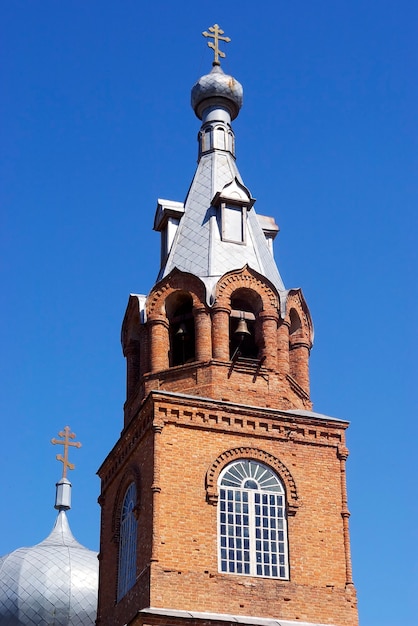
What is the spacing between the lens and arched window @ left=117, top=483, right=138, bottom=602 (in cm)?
2481

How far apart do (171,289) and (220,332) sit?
1.57m

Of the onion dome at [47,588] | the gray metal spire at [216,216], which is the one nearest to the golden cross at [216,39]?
the gray metal spire at [216,216]

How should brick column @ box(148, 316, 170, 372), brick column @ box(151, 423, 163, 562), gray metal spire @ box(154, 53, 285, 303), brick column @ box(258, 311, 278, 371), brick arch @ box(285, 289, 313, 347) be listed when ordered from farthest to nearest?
1. gray metal spire @ box(154, 53, 285, 303)
2. brick arch @ box(285, 289, 313, 347)
3. brick column @ box(148, 316, 170, 372)
4. brick column @ box(258, 311, 278, 371)
5. brick column @ box(151, 423, 163, 562)

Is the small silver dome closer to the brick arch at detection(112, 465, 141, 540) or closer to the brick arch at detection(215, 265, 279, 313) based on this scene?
the brick arch at detection(215, 265, 279, 313)

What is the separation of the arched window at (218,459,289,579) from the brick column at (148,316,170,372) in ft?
8.99

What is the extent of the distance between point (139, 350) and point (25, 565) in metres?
7.41

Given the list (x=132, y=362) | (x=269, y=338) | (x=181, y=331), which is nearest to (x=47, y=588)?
(x=132, y=362)

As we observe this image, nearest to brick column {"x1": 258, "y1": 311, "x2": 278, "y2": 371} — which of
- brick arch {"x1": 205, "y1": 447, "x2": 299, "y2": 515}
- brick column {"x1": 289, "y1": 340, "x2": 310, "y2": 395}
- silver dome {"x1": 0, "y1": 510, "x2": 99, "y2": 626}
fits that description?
brick column {"x1": 289, "y1": 340, "x2": 310, "y2": 395}

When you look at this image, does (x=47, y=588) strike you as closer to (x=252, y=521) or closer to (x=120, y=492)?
(x=120, y=492)

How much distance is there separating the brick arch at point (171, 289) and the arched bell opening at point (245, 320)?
73 centimetres

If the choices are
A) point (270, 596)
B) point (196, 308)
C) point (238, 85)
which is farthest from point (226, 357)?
point (238, 85)

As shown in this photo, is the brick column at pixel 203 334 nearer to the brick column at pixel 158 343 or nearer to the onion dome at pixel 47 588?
the brick column at pixel 158 343

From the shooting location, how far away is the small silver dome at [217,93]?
101 feet

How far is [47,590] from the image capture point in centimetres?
3198
